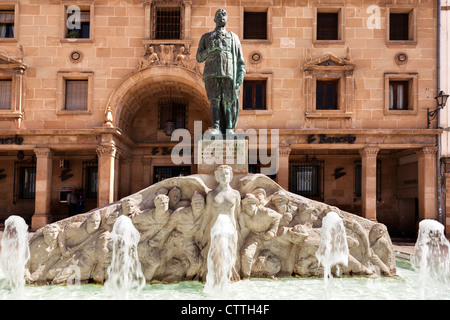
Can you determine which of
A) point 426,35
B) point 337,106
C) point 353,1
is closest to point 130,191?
point 337,106

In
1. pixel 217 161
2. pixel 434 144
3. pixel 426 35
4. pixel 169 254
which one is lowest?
pixel 169 254

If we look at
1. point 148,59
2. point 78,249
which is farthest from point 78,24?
point 78,249

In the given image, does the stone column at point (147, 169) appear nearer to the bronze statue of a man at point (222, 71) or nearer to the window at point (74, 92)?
the window at point (74, 92)

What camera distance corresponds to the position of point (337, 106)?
15.2 meters

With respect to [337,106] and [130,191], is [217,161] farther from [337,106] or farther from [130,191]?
[130,191]

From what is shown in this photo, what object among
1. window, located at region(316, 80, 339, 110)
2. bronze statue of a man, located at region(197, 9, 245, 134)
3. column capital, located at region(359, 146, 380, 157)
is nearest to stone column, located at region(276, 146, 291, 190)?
window, located at region(316, 80, 339, 110)

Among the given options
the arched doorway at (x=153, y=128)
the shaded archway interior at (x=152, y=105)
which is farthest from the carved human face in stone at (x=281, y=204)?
the arched doorway at (x=153, y=128)

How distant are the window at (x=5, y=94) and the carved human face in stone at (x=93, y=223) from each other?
38.2ft

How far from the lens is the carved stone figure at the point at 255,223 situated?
602 centimetres

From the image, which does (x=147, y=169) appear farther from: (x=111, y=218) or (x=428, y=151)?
(x=428, y=151)

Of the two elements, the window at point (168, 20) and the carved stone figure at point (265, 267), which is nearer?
the carved stone figure at point (265, 267)

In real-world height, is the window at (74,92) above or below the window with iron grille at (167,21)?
below

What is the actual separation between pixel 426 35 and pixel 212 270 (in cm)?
1428

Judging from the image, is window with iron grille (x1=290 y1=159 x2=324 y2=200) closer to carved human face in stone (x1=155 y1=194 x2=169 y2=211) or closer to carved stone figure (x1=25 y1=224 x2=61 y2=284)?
carved human face in stone (x1=155 y1=194 x2=169 y2=211)
